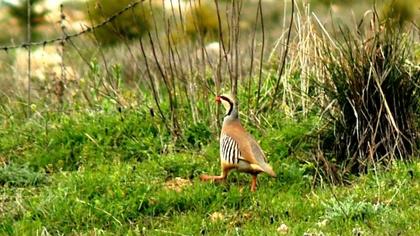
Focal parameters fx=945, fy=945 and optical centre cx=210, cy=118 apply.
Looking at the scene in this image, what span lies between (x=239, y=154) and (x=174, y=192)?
0.61m

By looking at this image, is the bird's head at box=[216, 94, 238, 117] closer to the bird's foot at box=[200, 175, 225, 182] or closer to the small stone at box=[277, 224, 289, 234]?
the bird's foot at box=[200, 175, 225, 182]

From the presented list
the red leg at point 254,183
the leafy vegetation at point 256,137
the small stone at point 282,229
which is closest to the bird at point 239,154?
the red leg at point 254,183

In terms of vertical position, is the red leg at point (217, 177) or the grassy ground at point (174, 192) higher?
the red leg at point (217, 177)

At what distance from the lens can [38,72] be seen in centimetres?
1475

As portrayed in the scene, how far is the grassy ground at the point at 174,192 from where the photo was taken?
6.55 m

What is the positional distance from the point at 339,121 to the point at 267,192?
1191 millimetres

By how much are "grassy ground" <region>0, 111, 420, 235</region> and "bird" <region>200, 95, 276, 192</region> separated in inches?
6.5

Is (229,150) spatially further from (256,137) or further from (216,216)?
(256,137)

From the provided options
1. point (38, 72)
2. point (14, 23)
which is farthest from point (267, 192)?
point (14, 23)

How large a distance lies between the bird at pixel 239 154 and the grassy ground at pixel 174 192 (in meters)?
0.17

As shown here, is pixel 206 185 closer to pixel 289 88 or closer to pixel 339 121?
pixel 339 121

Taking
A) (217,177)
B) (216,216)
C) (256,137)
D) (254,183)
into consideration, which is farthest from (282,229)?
(256,137)

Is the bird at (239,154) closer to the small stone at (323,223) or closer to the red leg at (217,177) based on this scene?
the red leg at (217,177)

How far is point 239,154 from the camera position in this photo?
705 centimetres
